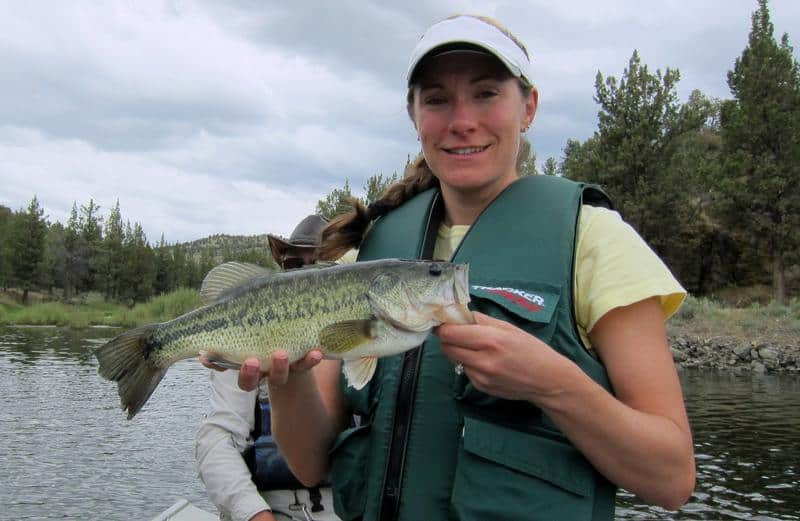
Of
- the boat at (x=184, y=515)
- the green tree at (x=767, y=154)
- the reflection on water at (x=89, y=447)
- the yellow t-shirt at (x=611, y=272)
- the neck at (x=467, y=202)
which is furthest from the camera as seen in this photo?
the green tree at (x=767, y=154)

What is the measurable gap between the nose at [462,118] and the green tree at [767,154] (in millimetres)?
38274

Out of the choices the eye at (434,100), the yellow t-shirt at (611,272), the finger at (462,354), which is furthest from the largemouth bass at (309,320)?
the eye at (434,100)

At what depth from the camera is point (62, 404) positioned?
21.7m

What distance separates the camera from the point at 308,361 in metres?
2.87

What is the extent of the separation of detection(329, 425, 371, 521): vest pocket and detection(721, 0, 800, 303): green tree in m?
38.3

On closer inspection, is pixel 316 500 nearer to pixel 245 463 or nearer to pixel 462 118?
pixel 245 463

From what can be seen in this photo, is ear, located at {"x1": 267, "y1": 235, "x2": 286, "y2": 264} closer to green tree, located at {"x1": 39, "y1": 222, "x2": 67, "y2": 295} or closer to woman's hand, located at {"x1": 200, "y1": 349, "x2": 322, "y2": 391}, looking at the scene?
woman's hand, located at {"x1": 200, "y1": 349, "x2": 322, "y2": 391}

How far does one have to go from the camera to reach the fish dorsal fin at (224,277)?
327cm

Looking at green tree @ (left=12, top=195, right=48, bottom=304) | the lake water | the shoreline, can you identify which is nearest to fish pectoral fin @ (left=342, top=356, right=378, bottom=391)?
the lake water

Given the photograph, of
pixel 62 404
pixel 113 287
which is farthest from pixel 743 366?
pixel 113 287

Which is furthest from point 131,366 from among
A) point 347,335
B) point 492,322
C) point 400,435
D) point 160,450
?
point 160,450

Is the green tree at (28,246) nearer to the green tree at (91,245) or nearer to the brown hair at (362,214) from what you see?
the green tree at (91,245)

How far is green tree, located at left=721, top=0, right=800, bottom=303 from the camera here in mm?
36969

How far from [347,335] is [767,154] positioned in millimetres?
40580
